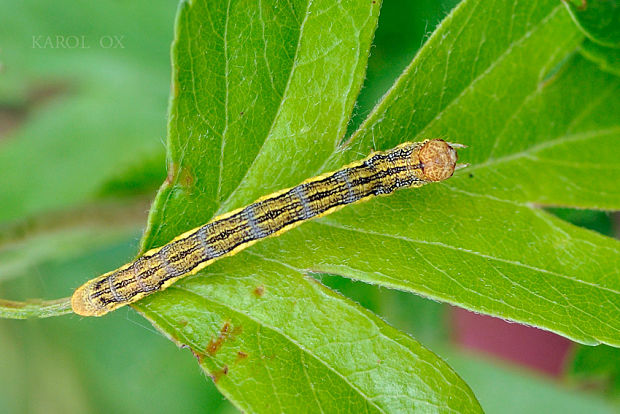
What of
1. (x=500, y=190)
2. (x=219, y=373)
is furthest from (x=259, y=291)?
(x=500, y=190)

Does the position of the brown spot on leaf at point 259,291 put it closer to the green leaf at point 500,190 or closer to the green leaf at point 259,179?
the green leaf at point 259,179

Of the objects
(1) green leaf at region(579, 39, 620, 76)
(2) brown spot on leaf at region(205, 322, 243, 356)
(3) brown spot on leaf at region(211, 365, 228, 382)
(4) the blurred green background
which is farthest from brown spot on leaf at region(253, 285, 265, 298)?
(1) green leaf at region(579, 39, 620, 76)

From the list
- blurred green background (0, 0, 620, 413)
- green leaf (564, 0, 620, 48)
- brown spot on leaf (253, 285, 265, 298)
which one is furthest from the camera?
blurred green background (0, 0, 620, 413)

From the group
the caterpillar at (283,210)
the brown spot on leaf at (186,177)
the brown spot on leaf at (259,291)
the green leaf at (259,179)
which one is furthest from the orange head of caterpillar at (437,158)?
the brown spot on leaf at (186,177)

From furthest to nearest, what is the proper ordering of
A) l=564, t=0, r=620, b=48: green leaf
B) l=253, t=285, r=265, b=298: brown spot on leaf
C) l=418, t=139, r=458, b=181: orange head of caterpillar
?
l=418, t=139, r=458, b=181: orange head of caterpillar
l=253, t=285, r=265, b=298: brown spot on leaf
l=564, t=0, r=620, b=48: green leaf

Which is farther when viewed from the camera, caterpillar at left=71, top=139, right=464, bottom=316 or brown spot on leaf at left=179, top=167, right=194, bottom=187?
caterpillar at left=71, top=139, right=464, bottom=316

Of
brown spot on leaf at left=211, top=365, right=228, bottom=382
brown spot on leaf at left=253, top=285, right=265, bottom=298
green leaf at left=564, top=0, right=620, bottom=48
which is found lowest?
brown spot on leaf at left=211, top=365, right=228, bottom=382

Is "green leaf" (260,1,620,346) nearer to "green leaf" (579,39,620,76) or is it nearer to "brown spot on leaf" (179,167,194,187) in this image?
"green leaf" (579,39,620,76)
